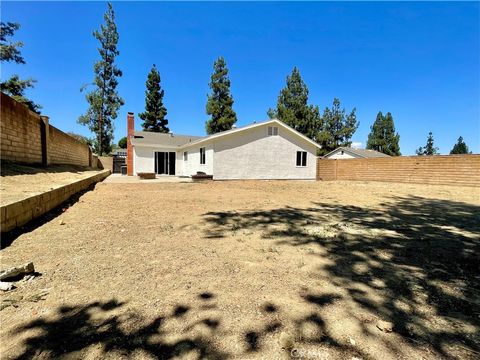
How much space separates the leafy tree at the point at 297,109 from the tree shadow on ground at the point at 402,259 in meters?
26.0

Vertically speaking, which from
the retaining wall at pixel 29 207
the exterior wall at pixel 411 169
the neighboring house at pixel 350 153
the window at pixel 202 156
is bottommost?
the retaining wall at pixel 29 207

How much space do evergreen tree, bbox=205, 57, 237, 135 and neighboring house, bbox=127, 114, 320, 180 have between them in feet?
36.7

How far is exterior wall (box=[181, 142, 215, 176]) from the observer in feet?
53.3

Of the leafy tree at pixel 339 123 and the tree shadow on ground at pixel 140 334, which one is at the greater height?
the leafy tree at pixel 339 123

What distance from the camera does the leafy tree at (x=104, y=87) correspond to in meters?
29.3

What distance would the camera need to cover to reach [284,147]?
59.1 ft

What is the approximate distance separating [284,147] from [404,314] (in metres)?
16.5

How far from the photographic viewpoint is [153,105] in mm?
36250

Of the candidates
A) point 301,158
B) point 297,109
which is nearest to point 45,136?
point 301,158

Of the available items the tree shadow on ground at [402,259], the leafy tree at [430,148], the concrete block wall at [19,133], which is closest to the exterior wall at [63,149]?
the concrete block wall at [19,133]

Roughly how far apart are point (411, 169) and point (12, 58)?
1249 inches

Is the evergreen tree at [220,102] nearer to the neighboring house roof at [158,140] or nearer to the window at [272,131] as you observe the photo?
the neighboring house roof at [158,140]

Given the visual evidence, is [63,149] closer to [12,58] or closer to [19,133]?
[19,133]

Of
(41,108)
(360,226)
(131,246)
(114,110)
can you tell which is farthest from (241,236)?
(114,110)
